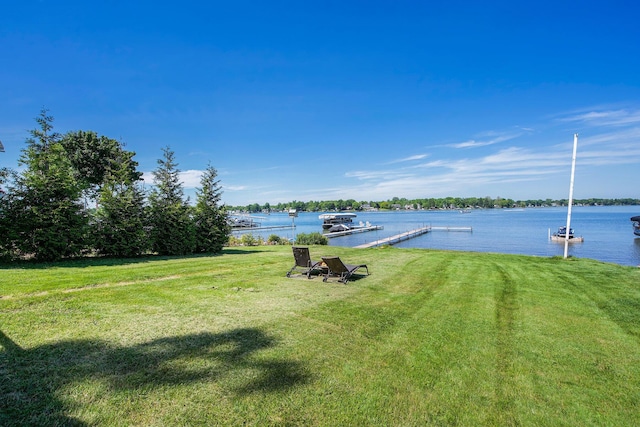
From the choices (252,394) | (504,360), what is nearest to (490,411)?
(504,360)

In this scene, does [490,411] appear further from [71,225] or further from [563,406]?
[71,225]

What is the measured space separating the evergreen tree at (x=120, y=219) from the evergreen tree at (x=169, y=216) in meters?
0.58

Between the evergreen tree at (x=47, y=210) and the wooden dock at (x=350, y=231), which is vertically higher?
the evergreen tree at (x=47, y=210)

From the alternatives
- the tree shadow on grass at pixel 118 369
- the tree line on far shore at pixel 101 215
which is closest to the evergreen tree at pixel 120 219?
the tree line on far shore at pixel 101 215

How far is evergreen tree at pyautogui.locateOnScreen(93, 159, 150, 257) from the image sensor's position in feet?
40.0

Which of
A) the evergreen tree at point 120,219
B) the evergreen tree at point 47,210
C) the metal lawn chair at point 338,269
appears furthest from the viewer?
the evergreen tree at point 120,219

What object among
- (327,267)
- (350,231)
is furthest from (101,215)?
(350,231)

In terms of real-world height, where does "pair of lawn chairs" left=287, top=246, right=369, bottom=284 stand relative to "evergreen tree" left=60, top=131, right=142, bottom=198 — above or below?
below

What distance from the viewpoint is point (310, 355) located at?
380 cm

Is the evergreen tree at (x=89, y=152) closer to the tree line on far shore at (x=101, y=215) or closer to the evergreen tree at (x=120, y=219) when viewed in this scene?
the tree line on far shore at (x=101, y=215)

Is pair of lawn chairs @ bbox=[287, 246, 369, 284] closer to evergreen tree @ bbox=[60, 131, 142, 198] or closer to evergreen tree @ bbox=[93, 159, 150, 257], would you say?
evergreen tree @ bbox=[93, 159, 150, 257]

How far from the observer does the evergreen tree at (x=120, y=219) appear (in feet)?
40.0

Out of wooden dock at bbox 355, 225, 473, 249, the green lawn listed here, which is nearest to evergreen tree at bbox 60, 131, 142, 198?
wooden dock at bbox 355, 225, 473, 249

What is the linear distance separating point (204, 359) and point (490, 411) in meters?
3.03
